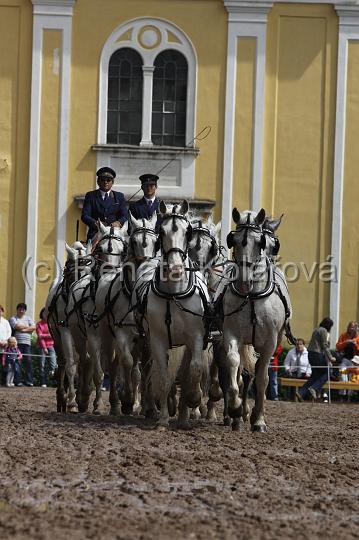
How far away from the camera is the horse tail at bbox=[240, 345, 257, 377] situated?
1720 cm

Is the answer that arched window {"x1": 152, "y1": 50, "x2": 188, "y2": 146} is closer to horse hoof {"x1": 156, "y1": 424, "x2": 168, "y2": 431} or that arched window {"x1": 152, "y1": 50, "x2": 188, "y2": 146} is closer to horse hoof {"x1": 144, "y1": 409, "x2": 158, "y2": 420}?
horse hoof {"x1": 144, "y1": 409, "x2": 158, "y2": 420}

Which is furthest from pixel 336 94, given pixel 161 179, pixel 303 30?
pixel 161 179

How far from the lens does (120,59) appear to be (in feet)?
111

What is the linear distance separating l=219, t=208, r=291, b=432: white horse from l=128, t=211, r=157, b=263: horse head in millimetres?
1476

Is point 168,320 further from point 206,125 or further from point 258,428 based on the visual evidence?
point 206,125

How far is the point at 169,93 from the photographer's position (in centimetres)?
3372

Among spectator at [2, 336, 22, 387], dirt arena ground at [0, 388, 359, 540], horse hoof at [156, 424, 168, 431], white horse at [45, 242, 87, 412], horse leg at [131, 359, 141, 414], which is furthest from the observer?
spectator at [2, 336, 22, 387]

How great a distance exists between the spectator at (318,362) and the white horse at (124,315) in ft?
32.7

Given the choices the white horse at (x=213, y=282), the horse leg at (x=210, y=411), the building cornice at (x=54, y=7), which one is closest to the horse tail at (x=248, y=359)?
the white horse at (x=213, y=282)

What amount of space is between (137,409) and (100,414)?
3.84 feet

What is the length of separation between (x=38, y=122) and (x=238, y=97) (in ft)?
16.0

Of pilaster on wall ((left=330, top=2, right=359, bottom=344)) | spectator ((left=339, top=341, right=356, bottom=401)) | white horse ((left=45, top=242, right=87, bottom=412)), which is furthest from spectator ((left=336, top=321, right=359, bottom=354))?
white horse ((left=45, top=242, right=87, bottom=412))

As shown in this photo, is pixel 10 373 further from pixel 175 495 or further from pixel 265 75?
pixel 175 495

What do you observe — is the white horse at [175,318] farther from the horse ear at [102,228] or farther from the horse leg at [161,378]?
the horse ear at [102,228]
